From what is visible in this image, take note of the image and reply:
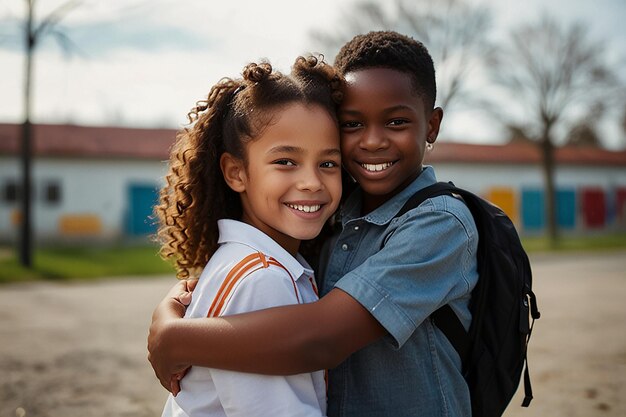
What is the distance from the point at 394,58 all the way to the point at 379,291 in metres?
0.78

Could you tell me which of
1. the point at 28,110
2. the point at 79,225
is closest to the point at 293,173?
the point at 28,110

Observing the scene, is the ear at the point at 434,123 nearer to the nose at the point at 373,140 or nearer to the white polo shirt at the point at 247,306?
the nose at the point at 373,140

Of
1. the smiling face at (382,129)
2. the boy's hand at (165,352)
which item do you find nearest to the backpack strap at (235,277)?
the boy's hand at (165,352)

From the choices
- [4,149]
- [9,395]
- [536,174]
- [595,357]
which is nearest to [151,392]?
[9,395]

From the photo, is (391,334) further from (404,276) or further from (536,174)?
(536,174)

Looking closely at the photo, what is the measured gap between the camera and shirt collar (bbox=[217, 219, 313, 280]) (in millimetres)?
1760

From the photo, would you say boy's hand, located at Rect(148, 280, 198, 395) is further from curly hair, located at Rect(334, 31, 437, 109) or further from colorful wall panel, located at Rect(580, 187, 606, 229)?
colorful wall panel, located at Rect(580, 187, 606, 229)

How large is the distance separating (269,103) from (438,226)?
1.94 feet

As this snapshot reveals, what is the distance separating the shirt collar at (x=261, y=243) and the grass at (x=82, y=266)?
33.6ft

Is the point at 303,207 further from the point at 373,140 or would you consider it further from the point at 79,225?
the point at 79,225

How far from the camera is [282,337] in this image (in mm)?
1576

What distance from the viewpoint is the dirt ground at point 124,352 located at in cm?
464

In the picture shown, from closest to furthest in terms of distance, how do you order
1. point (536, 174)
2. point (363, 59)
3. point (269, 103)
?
point (269, 103), point (363, 59), point (536, 174)

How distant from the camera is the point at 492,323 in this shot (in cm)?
192
